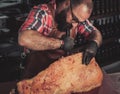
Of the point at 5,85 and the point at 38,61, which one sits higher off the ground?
the point at 38,61

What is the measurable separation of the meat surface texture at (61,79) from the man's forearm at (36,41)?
0.10 m

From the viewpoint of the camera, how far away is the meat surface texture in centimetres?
129

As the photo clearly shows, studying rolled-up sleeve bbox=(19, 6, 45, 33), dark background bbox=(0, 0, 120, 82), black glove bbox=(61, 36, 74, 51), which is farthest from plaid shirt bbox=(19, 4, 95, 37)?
dark background bbox=(0, 0, 120, 82)

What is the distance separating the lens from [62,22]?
4.28 feet

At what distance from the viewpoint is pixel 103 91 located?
5.12 feet

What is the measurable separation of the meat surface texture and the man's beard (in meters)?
0.12

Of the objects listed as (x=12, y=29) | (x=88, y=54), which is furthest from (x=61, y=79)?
(x=12, y=29)

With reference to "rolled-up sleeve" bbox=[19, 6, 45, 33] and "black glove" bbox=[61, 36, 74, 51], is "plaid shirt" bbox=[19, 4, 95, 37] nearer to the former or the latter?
"rolled-up sleeve" bbox=[19, 6, 45, 33]

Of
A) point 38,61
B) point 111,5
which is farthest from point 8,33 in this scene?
point 38,61

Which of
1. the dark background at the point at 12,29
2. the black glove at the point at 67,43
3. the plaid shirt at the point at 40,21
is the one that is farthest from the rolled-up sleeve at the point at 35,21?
the dark background at the point at 12,29

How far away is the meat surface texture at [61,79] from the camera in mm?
1293

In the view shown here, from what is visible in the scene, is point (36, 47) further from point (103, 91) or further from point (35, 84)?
point (103, 91)

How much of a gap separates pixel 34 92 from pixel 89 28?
0.42m

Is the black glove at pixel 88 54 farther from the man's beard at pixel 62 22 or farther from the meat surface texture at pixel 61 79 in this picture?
the man's beard at pixel 62 22
